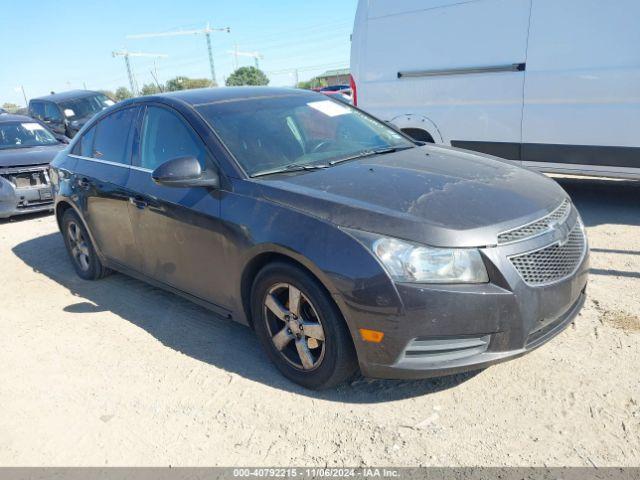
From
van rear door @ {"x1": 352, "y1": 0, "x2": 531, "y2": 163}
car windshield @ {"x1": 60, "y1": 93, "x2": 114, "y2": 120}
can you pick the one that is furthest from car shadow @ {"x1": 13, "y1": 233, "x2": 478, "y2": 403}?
car windshield @ {"x1": 60, "y1": 93, "x2": 114, "y2": 120}

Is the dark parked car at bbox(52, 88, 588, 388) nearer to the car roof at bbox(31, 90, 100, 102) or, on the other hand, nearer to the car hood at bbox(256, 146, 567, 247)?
the car hood at bbox(256, 146, 567, 247)

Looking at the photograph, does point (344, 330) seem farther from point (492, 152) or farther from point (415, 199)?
point (492, 152)

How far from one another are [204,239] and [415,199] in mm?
1385

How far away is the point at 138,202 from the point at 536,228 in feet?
9.01

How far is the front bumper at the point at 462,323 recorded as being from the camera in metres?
2.47

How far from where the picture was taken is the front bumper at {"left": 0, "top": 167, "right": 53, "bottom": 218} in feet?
25.3

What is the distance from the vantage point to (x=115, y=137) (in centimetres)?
443

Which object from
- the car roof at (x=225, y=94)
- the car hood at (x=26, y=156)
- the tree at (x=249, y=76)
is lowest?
the tree at (x=249, y=76)

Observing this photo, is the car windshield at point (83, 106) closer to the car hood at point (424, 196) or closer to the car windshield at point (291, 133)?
the car windshield at point (291, 133)

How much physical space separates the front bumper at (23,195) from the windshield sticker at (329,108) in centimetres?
524

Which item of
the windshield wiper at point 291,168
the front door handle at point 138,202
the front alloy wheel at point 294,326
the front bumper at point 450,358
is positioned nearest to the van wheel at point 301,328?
the front alloy wheel at point 294,326

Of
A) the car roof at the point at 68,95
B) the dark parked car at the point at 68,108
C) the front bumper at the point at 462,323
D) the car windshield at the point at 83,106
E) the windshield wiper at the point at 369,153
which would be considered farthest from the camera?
the car roof at the point at 68,95

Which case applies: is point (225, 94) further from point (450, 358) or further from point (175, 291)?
point (450, 358)

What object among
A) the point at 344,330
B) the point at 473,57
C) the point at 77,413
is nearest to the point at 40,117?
the point at 473,57
